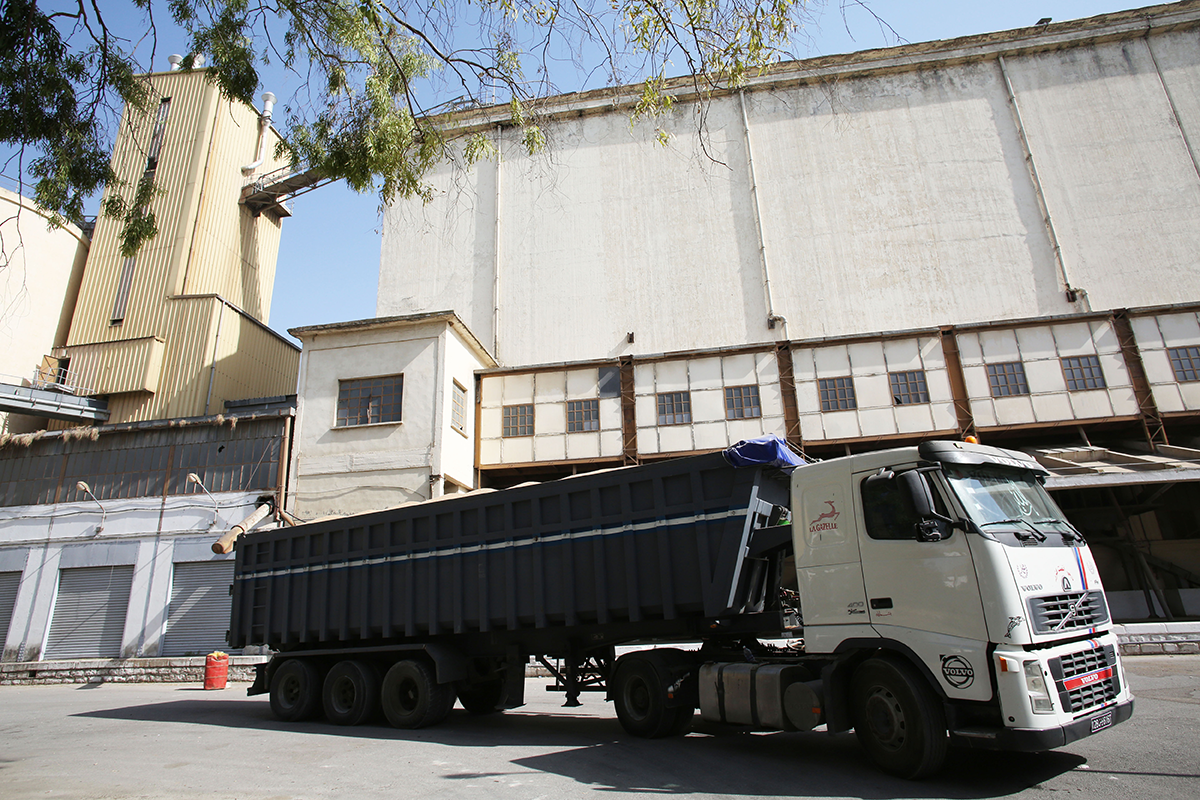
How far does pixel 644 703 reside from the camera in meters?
7.89

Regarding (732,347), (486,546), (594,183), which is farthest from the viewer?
(594,183)

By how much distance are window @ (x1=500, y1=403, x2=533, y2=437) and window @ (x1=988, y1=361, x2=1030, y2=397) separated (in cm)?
1452

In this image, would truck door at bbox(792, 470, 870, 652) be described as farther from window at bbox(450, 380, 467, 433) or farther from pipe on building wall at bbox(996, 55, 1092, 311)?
pipe on building wall at bbox(996, 55, 1092, 311)

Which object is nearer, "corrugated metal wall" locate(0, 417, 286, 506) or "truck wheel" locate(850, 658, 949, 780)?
"truck wheel" locate(850, 658, 949, 780)

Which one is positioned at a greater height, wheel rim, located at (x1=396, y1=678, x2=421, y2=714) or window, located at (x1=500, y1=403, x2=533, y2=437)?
window, located at (x1=500, y1=403, x2=533, y2=437)

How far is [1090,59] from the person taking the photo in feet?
86.4

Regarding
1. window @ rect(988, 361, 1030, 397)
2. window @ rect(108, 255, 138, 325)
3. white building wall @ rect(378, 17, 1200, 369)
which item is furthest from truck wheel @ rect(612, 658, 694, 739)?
window @ rect(108, 255, 138, 325)

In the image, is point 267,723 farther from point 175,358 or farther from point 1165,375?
point 1165,375

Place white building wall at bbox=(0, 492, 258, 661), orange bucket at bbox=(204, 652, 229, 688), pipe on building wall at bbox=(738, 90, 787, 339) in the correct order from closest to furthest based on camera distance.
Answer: orange bucket at bbox=(204, 652, 229, 688)
white building wall at bbox=(0, 492, 258, 661)
pipe on building wall at bbox=(738, 90, 787, 339)

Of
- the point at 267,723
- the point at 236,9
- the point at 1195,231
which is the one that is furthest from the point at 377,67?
the point at 1195,231

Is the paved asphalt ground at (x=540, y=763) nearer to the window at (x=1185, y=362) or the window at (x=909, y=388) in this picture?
the window at (x=909, y=388)

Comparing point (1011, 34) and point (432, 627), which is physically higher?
point (1011, 34)

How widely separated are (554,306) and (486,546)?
18.2m

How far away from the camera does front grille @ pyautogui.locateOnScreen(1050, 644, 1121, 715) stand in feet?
17.1
